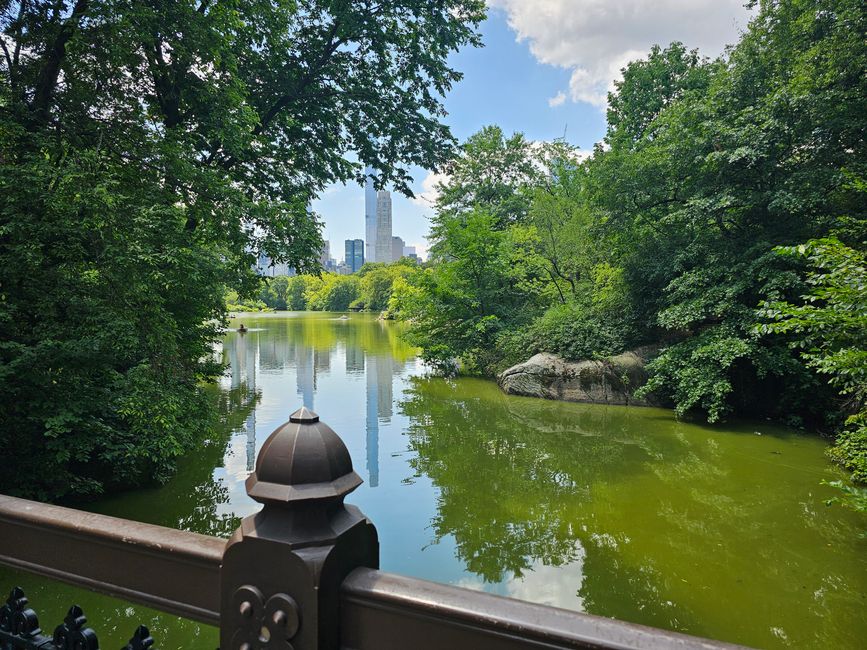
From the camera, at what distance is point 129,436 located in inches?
197

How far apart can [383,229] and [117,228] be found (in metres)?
105

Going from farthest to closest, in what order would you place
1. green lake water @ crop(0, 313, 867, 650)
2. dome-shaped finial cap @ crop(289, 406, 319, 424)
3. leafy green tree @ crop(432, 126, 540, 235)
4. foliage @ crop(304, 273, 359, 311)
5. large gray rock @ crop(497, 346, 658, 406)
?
foliage @ crop(304, 273, 359, 311) → leafy green tree @ crop(432, 126, 540, 235) → large gray rock @ crop(497, 346, 658, 406) → green lake water @ crop(0, 313, 867, 650) → dome-shaped finial cap @ crop(289, 406, 319, 424)

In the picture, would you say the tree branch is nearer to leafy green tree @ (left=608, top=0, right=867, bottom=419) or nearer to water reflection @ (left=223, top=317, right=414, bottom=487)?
water reflection @ (left=223, top=317, right=414, bottom=487)

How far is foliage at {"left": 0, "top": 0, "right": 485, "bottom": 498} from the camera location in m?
4.15

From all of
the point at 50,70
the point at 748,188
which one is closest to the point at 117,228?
the point at 50,70

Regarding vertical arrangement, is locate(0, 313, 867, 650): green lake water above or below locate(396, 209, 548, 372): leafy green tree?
below

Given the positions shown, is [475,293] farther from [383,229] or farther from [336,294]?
[383,229]

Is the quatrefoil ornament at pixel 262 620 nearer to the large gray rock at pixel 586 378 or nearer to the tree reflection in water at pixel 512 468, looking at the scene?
the tree reflection in water at pixel 512 468

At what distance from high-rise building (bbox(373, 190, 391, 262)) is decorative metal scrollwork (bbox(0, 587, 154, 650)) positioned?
10522 centimetres

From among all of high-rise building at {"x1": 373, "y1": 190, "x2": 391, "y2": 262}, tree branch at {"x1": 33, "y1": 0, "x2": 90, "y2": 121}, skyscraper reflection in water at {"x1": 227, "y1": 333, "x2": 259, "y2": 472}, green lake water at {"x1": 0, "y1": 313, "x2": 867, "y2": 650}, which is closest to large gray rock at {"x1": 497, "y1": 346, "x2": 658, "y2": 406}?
green lake water at {"x1": 0, "y1": 313, "x2": 867, "y2": 650}

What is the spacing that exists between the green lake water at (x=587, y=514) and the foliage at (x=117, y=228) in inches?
A: 44.7

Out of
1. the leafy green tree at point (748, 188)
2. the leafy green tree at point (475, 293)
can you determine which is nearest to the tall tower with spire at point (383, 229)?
the leafy green tree at point (475, 293)

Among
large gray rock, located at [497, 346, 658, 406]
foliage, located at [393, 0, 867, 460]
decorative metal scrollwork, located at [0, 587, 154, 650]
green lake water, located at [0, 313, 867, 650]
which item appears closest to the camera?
decorative metal scrollwork, located at [0, 587, 154, 650]

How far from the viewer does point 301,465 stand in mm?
695
